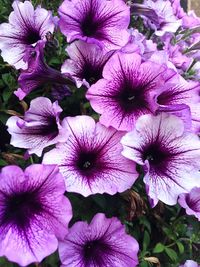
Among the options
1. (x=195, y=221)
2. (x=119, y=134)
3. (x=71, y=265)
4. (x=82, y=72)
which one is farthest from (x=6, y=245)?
(x=195, y=221)

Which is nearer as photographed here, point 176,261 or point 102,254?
point 102,254

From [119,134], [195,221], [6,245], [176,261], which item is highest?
[119,134]

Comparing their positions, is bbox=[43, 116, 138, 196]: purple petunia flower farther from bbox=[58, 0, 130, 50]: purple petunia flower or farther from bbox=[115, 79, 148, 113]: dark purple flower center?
bbox=[58, 0, 130, 50]: purple petunia flower

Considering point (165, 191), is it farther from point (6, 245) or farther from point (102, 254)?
point (6, 245)

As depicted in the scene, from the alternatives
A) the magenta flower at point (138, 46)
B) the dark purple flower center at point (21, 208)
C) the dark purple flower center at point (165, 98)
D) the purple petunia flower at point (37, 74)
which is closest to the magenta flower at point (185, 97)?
the dark purple flower center at point (165, 98)

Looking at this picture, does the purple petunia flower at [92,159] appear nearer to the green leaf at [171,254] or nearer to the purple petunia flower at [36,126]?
the purple petunia flower at [36,126]

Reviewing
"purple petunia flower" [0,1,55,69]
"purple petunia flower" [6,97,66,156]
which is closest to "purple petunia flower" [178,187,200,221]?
"purple petunia flower" [6,97,66,156]
